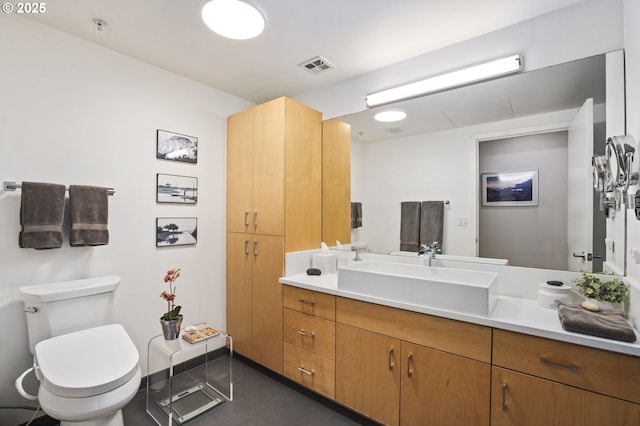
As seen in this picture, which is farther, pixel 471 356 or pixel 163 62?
pixel 163 62

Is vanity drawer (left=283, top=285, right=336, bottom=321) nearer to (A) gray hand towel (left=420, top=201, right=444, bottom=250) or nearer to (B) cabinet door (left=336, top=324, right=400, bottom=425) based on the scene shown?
(B) cabinet door (left=336, top=324, right=400, bottom=425)

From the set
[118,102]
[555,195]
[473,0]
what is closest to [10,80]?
[118,102]

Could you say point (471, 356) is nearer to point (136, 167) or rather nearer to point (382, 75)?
point (382, 75)

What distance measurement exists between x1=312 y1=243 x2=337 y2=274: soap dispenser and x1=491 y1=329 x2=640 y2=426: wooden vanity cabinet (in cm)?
130

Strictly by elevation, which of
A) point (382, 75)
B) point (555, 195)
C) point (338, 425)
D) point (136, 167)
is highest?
point (382, 75)

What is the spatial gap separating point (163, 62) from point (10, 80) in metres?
0.90

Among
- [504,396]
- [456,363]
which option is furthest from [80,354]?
[504,396]

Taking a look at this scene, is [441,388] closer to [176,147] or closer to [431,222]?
[431,222]

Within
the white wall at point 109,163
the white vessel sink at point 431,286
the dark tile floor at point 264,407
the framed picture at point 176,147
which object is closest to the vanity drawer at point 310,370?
the dark tile floor at point 264,407

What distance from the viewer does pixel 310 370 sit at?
6.63 ft

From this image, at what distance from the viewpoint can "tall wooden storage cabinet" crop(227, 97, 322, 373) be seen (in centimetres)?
230

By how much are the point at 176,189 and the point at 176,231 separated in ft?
1.17

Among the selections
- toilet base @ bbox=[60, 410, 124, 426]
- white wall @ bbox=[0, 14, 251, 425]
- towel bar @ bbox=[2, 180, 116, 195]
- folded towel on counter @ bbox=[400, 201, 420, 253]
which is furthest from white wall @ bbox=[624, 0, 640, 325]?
towel bar @ bbox=[2, 180, 116, 195]

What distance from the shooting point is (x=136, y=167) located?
85.3 inches
